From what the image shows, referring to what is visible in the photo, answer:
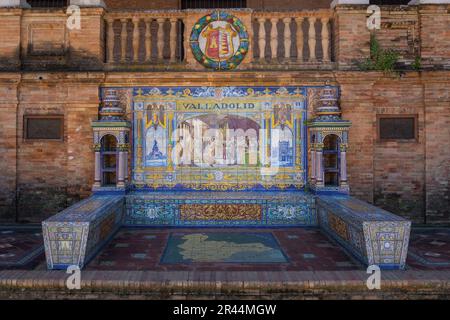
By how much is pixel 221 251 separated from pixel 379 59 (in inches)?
226

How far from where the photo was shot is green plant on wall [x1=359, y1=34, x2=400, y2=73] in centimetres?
847

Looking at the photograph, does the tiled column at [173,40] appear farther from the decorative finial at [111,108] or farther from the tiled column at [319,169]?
the tiled column at [319,169]

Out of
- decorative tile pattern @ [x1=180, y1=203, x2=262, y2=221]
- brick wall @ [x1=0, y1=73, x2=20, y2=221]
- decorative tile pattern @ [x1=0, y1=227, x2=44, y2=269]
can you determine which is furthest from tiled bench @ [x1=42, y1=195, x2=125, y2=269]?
brick wall @ [x1=0, y1=73, x2=20, y2=221]

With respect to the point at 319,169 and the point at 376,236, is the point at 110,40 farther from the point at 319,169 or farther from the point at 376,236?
the point at 376,236

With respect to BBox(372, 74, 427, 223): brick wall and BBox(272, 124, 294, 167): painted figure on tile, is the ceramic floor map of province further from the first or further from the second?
BBox(372, 74, 427, 223): brick wall

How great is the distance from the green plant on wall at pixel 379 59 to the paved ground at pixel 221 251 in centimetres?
382

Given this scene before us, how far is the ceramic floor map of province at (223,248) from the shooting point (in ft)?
20.0

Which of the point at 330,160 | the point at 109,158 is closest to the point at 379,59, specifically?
the point at 330,160

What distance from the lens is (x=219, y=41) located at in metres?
8.73

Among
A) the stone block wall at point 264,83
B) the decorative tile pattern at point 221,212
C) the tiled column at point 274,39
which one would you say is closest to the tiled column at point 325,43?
the stone block wall at point 264,83

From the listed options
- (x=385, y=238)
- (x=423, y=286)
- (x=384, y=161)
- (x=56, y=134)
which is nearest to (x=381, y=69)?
(x=384, y=161)

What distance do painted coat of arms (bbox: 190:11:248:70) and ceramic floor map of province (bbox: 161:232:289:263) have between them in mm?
3957
